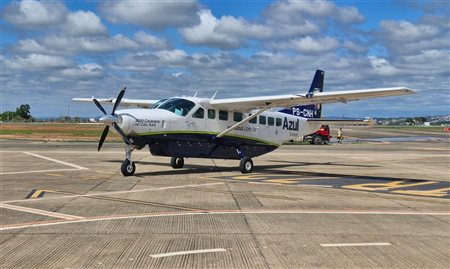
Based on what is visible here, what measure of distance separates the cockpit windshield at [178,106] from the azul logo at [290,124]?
5.78 meters

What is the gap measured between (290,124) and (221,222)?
560 inches

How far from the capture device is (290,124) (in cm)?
2233

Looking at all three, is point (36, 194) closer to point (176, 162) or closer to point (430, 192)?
point (176, 162)

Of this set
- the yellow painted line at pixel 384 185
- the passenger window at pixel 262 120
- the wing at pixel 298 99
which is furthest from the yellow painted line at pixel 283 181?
the passenger window at pixel 262 120

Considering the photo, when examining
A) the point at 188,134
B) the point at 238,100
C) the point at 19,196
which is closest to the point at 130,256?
the point at 19,196

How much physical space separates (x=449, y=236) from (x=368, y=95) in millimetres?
9046

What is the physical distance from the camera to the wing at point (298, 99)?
1586 cm

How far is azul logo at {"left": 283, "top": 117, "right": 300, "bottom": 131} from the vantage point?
22062 mm

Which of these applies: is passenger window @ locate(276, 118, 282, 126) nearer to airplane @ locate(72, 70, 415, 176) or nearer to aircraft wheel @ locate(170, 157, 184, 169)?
airplane @ locate(72, 70, 415, 176)

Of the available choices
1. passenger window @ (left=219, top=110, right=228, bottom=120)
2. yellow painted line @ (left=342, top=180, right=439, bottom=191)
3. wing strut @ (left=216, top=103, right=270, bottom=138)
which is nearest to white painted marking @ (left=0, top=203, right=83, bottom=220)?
yellow painted line @ (left=342, top=180, right=439, bottom=191)

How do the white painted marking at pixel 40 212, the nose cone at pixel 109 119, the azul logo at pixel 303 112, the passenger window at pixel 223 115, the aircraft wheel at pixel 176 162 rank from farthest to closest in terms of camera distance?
the azul logo at pixel 303 112 < the aircraft wheel at pixel 176 162 < the passenger window at pixel 223 115 < the nose cone at pixel 109 119 < the white painted marking at pixel 40 212

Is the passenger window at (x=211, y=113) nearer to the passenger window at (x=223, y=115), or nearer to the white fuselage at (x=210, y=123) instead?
the white fuselage at (x=210, y=123)

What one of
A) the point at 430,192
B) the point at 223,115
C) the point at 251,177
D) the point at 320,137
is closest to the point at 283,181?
the point at 251,177

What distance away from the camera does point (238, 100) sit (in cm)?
1842
